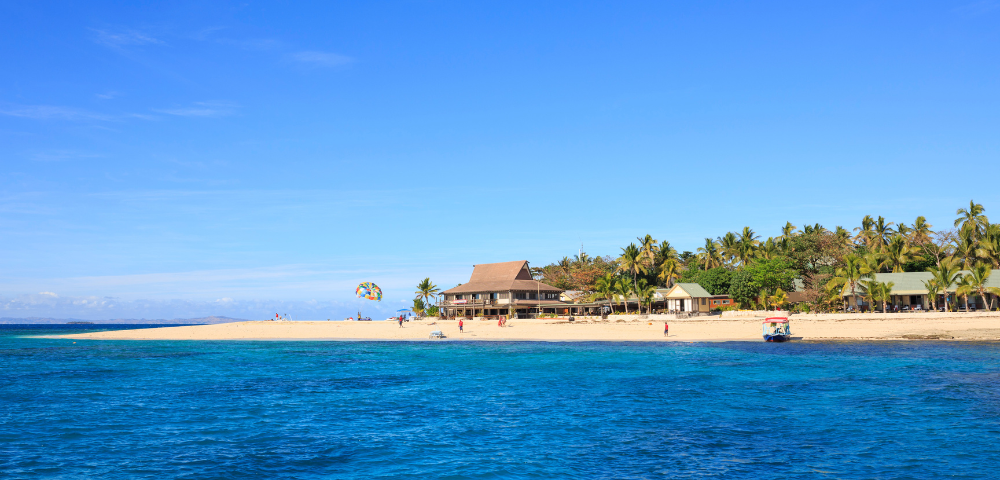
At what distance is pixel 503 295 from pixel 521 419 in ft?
218

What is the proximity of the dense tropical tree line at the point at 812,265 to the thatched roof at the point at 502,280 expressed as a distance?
314 inches

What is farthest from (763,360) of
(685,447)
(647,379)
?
(685,447)

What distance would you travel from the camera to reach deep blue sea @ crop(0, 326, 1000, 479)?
1502cm

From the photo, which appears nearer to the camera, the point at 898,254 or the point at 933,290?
→ the point at 933,290

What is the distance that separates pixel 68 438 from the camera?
1855 centimetres

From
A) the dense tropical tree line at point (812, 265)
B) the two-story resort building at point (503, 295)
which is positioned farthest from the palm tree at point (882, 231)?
the two-story resort building at point (503, 295)

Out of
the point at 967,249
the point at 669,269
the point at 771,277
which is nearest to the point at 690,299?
the point at 771,277

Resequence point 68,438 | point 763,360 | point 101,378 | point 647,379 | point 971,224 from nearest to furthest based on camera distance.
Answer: point 68,438 < point 647,379 < point 101,378 < point 763,360 < point 971,224

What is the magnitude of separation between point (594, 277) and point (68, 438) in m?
80.0

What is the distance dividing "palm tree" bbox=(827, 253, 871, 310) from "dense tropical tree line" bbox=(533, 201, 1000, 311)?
10cm

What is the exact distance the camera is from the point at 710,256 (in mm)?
103438

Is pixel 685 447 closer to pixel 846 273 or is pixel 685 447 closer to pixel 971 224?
pixel 846 273

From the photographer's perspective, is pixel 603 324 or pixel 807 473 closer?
pixel 807 473

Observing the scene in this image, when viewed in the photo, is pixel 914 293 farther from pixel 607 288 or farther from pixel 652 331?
pixel 607 288
